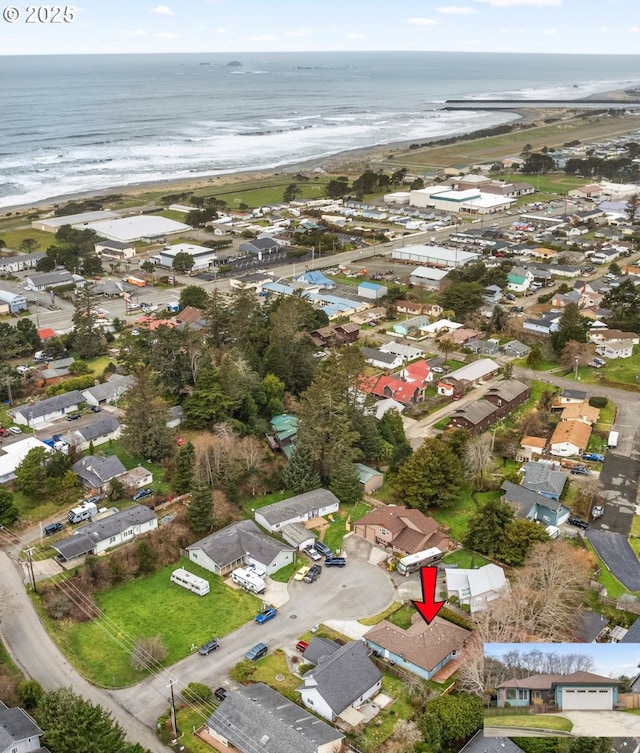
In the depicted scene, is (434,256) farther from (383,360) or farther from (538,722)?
(538,722)

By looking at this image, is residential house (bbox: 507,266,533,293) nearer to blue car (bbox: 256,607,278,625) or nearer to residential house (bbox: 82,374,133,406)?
residential house (bbox: 82,374,133,406)

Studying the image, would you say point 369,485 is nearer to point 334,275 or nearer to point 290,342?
point 290,342

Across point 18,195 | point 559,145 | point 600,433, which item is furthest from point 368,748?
point 559,145

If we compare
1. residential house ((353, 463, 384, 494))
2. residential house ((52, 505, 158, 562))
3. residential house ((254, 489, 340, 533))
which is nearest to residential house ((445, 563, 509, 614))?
residential house ((254, 489, 340, 533))

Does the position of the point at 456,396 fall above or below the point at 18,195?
below

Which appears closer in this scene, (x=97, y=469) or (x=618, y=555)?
(x=618, y=555)

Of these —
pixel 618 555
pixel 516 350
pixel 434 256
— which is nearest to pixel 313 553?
pixel 618 555

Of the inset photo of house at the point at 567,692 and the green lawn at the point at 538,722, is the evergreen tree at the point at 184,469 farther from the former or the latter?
the green lawn at the point at 538,722
